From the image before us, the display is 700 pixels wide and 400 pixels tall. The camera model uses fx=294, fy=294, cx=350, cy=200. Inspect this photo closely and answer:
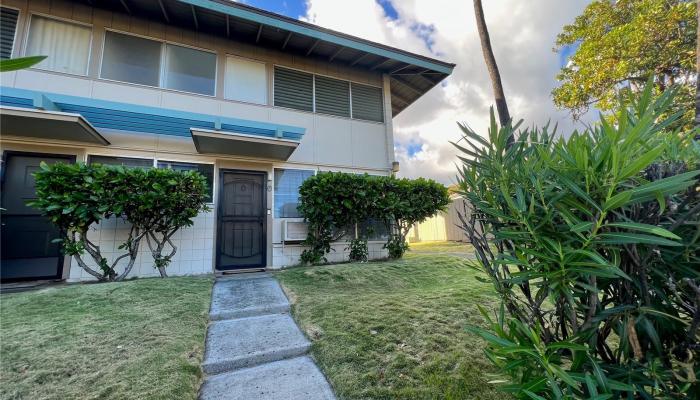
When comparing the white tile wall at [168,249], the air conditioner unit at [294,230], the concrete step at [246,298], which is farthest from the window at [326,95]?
the concrete step at [246,298]

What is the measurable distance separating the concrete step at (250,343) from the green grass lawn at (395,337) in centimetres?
17

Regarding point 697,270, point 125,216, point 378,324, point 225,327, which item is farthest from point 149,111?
point 697,270

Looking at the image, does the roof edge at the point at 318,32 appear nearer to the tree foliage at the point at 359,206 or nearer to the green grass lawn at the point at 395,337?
the tree foliage at the point at 359,206

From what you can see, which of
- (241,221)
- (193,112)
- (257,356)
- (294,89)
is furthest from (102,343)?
(294,89)

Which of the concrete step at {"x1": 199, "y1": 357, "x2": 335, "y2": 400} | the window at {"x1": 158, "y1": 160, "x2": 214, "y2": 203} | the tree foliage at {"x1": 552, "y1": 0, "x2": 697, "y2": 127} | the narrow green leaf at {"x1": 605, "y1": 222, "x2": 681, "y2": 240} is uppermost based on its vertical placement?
the tree foliage at {"x1": 552, "y1": 0, "x2": 697, "y2": 127}

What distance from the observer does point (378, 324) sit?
2.88 m

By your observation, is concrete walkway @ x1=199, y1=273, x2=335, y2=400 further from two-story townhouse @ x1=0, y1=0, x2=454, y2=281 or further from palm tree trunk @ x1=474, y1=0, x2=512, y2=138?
palm tree trunk @ x1=474, y1=0, x2=512, y2=138

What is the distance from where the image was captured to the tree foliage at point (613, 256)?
977mm

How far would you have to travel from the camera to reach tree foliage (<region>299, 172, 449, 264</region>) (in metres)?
6.17

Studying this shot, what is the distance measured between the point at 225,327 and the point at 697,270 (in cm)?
352

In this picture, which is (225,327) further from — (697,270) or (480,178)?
(697,270)

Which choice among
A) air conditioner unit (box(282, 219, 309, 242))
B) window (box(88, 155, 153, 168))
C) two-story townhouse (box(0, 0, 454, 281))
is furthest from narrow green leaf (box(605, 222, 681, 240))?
window (box(88, 155, 153, 168))

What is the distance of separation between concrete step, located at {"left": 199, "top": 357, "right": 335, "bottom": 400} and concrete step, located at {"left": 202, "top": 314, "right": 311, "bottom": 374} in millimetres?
84

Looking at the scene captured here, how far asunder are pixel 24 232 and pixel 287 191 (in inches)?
184
